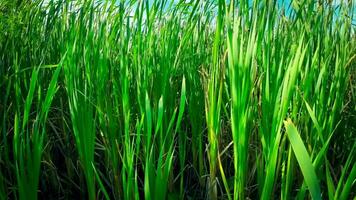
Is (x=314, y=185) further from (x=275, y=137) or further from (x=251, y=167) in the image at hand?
(x=251, y=167)

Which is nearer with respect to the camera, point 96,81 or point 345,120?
point 96,81

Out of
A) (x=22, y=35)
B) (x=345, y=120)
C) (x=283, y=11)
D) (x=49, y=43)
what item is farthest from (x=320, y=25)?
(x=22, y=35)

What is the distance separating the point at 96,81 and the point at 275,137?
585mm

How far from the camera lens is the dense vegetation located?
2.93 ft

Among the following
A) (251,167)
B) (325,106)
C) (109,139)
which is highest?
(325,106)

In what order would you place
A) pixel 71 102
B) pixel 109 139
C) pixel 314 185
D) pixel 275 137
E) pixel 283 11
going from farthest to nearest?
pixel 283 11 → pixel 109 139 → pixel 71 102 → pixel 275 137 → pixel 314 185

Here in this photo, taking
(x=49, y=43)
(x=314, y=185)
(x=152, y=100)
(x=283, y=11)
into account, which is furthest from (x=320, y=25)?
(x=49, y=43)

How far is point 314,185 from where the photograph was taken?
0.58 meters

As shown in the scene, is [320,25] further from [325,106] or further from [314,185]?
[314,185]

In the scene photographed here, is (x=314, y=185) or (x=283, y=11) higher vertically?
(x=283, y=11)

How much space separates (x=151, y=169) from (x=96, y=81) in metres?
0.36

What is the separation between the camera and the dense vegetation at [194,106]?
2.93 feet

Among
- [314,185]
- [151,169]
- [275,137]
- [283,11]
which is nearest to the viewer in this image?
[314,185]

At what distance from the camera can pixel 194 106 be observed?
50.8 inches
